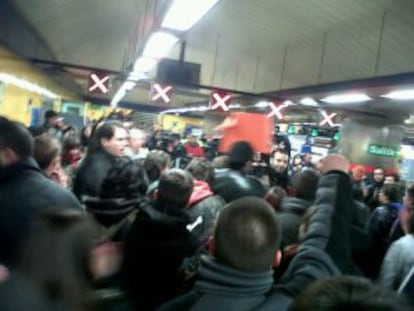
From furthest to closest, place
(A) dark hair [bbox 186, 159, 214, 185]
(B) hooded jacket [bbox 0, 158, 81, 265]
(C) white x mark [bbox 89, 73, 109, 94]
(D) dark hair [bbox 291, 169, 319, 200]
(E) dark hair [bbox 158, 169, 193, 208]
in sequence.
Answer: (C) white x mark [bbox 89, 73, 109, 94]
(A) dark hair [bbox 186, 159, 214, 185]
(D) dark hair [bbox 291, 169, 319, 200]
(E) dark hair [bbox 158, 169, 193, 208]
(B) hooded jacket [bbox 0, 158, 81, 265]

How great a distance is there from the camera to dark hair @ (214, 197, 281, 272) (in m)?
1.70

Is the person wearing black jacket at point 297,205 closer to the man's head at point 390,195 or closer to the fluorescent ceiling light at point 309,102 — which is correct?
the man's head at point 390,195

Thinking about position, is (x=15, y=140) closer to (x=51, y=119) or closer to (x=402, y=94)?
(x=51, y=119)

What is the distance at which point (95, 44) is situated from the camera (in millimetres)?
16938

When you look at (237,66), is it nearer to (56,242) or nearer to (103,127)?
(103,127)

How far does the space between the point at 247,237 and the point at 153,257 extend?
123 cm

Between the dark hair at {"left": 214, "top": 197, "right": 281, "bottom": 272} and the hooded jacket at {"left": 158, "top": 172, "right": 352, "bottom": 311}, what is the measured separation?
34 mm

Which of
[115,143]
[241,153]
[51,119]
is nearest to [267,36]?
[51,119]

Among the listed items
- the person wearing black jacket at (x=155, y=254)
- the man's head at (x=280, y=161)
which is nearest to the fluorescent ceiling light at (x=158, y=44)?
the man's head at (x=280, y=161)

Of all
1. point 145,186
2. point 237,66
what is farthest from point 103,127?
point 237,66

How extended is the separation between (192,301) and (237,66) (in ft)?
52.4

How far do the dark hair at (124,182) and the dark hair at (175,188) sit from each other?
917mm

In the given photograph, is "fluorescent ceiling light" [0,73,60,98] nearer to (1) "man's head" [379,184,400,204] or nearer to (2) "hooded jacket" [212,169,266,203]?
(2) "hooded jacket" [212,169,266,203]

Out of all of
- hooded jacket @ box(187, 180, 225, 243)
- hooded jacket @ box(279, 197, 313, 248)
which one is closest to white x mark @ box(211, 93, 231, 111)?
hooded jacket @ box(187, 180, 225, 243)
